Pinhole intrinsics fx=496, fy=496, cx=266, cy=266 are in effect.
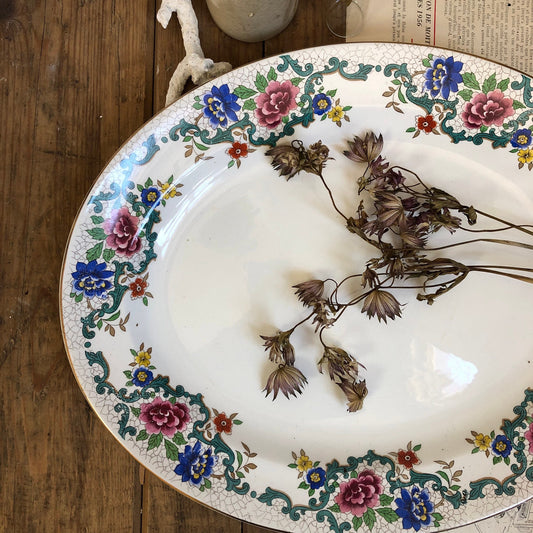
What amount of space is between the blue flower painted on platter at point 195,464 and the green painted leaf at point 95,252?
0.25 meters

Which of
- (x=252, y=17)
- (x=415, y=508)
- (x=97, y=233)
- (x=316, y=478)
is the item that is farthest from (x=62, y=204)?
(x=415, y=508)

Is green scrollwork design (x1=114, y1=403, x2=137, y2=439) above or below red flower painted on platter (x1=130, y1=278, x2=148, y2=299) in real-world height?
below

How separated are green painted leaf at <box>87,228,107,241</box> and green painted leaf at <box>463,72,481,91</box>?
1.51 ft

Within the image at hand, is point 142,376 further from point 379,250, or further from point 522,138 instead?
point 522,138

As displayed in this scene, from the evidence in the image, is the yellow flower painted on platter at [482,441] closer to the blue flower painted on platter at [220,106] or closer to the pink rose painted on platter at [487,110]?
the pink rose painted on platter at [487,110]

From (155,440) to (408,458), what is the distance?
0.30 m

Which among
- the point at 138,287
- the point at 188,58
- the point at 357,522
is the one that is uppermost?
the point at 188,58

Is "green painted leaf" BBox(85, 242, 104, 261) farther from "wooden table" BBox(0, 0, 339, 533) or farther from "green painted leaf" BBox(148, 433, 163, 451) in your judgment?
"green painted leaf" BBox(148, 433, 163, 451)

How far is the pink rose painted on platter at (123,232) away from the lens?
1.92ft

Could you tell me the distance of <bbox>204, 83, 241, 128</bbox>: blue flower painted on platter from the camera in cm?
57

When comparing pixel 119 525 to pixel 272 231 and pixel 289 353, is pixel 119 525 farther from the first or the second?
pixel 272 231

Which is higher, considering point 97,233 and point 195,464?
point 97,233

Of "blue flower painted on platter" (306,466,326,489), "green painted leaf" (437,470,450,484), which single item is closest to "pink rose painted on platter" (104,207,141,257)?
"blue flower painted on platter" (306,466,326,489)

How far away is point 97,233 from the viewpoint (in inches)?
22.8
